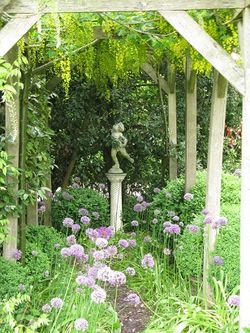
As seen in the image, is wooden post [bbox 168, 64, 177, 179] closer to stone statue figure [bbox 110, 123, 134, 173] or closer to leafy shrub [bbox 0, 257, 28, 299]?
stone statue figure [bbox 110, 123, 134, 173]

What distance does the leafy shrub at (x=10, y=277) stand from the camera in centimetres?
331

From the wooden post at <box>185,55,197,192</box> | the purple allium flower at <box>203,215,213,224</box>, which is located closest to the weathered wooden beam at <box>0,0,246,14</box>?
the purple allium flower at <box>203,215,213,224</box>

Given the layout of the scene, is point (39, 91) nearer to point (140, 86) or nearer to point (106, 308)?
point (106, 308)

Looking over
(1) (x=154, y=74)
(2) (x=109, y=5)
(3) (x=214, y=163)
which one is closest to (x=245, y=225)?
(3) (x=214, y=163)

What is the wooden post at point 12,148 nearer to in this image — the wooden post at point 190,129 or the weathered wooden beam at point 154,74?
the wooden post at point 190,129

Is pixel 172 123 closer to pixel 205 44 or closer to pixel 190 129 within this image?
pixel 190 129

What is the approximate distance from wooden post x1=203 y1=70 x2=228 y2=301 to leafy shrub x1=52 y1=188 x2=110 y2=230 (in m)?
2.35

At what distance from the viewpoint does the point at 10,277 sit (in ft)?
11.0

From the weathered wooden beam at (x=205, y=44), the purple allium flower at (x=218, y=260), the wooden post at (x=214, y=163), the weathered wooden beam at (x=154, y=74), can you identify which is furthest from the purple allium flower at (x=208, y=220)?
the weathered wooden beam at (x=154, y=74)

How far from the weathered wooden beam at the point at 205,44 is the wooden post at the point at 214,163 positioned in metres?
0.91

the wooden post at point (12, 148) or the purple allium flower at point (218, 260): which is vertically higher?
the wooden post at point (12, 148)

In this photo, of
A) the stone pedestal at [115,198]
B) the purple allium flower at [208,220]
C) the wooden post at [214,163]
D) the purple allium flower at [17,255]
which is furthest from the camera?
the stone pedestal at [115,198]

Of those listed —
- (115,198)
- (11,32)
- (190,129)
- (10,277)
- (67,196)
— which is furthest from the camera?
(115,198)

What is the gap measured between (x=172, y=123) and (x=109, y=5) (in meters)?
3.85
